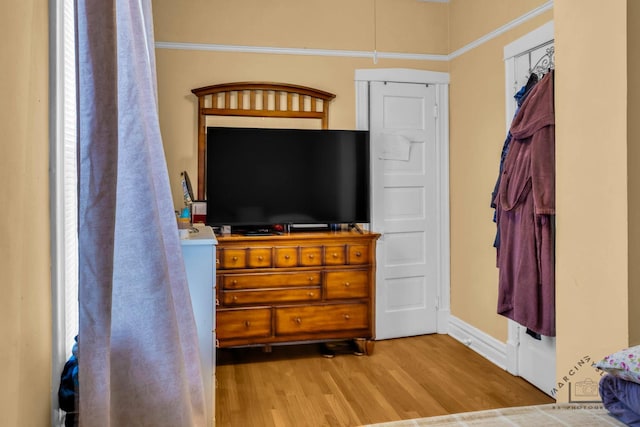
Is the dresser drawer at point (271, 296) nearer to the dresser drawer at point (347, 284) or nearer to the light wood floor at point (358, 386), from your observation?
the dresser drawer at point (347, 284)

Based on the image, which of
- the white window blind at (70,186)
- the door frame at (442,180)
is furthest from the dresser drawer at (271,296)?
the white window blind at (70,186)

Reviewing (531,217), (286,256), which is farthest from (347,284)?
(531,217)

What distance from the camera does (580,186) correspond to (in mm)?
1761

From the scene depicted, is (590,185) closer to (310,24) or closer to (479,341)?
(479,341)

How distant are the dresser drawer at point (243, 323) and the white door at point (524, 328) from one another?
1.60m

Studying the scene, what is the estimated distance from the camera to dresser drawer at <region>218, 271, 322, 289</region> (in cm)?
330

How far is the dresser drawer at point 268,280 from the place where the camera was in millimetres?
3299

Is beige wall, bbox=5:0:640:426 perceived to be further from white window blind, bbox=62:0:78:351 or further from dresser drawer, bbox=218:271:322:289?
dresser drawer, bbox=218:271:322:289

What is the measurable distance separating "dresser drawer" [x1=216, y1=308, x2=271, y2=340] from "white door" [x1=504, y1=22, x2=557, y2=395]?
5.26 ft

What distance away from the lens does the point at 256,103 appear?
3.74 m

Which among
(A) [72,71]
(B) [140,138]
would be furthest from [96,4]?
(A) [72,71]

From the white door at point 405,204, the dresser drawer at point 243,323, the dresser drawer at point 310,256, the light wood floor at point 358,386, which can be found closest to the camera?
the light wood floor at point 358,386

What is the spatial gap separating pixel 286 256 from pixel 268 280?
0.66 ft

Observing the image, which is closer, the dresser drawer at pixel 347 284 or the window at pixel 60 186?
the window at pixel 60 186
